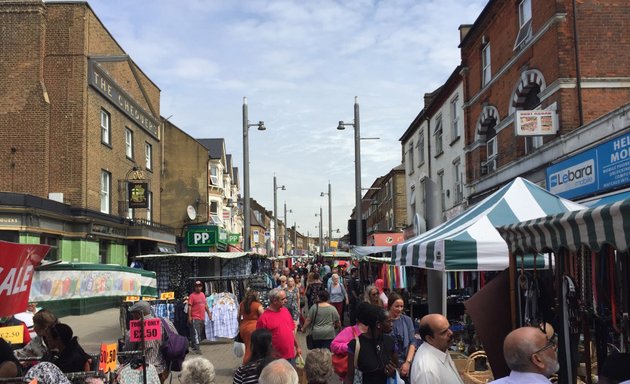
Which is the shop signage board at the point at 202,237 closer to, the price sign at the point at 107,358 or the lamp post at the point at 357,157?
the lamp post at the point at 357,157

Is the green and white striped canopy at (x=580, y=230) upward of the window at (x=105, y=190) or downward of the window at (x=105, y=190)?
downward

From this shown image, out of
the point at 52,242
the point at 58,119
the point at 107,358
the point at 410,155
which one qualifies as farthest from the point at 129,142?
→ the point at 107,358

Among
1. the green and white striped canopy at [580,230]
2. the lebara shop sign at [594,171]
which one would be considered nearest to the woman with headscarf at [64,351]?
the green and white striped canopy at [580,230]

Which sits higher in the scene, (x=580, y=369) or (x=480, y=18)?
(x=480, y=18)

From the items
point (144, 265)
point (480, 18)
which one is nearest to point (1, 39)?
point (144, 265)

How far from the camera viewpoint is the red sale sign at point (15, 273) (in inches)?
144

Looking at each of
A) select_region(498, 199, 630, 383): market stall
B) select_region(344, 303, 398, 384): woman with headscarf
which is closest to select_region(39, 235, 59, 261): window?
select_region(344, 303, 398, 384): woman with headscarf

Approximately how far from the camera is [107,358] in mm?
5469

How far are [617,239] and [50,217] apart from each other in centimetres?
1908

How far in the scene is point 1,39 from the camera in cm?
2114

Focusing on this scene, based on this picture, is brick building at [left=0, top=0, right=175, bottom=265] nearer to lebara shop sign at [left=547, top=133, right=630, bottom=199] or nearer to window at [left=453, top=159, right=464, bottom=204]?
window at [left=453, top=159, right=464, bottom=204]

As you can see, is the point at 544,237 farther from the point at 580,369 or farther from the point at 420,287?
the point at 420,287

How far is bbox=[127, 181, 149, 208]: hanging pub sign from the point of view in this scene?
24609 millimetres

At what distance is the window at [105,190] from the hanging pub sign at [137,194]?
87 cm
